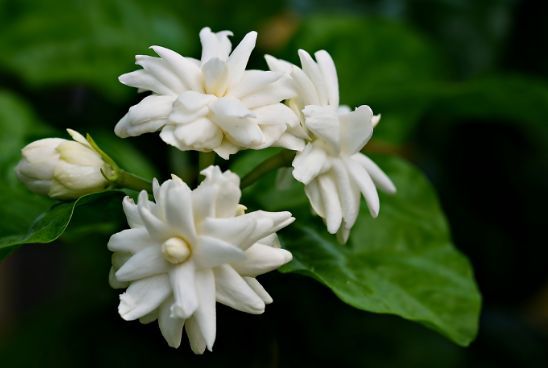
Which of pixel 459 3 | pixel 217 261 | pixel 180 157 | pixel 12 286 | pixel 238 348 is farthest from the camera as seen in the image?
pixel 12 286

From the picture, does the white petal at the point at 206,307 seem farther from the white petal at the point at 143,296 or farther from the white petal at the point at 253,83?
the white petal at the point at 253,83

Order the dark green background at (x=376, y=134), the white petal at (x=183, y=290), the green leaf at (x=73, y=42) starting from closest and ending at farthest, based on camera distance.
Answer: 1. the white petal at (x=183, y=290)
2. the dark green background at (x=376, y=134)
3. the green leaf at (x=73, y=42)

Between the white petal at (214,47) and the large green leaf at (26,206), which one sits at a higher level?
the white petal at (214,47)

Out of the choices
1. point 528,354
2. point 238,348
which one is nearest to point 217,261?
point 238,348

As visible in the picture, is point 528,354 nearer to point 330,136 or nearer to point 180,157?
point 180,157

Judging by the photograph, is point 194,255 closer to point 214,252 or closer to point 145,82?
point 214,252

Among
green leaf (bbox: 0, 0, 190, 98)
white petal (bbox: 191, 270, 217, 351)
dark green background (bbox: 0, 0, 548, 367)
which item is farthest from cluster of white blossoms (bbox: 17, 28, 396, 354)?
green leaf (bbox: 0, 0, 190, 98)

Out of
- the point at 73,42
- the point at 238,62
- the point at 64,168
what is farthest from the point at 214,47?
the point at 73,42

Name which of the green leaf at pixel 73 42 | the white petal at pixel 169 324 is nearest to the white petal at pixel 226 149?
the white petal at pixel 169 324
